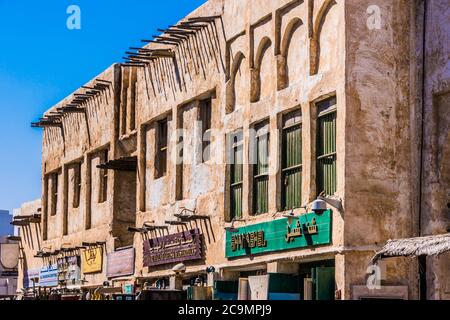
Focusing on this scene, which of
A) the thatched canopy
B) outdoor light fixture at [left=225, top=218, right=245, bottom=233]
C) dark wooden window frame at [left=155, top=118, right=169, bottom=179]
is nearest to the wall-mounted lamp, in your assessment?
the thatched canopy

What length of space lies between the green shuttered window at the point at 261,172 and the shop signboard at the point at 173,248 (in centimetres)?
289

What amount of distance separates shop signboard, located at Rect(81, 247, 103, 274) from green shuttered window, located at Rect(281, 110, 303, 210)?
11.9m

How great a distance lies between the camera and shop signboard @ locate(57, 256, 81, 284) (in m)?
33.3

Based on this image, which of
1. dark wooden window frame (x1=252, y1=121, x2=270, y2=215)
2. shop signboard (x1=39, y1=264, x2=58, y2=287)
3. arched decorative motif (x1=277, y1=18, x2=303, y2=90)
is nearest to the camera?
arched decorative motif (x1=277, y1=18, x2=303, y2=90)

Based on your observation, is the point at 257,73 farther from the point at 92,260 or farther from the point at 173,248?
the point at 92,260

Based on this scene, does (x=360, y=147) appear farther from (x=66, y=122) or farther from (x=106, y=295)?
(x=66, y=122)

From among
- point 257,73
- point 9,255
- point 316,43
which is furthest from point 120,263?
point 9,255

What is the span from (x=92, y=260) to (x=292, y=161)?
1315 centimetres

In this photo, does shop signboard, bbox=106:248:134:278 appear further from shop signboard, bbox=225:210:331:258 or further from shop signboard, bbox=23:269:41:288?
shop signboard, bbox=23:269:41:288

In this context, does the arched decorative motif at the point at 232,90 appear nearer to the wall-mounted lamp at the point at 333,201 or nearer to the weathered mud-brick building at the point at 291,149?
the weathered mud-brick building at the point at 291,149

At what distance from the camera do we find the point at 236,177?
22766 mm

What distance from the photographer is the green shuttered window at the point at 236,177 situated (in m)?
22.5
